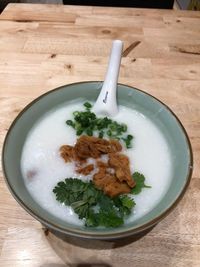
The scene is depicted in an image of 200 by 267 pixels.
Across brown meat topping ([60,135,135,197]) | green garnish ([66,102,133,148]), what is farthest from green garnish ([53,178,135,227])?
green garnish ([66,102,133,148])

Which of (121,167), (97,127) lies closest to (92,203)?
(121,167)

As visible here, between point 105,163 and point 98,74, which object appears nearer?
point 105,163

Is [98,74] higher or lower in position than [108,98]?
lower

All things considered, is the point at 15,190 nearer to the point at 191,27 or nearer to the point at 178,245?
the point at 178,245

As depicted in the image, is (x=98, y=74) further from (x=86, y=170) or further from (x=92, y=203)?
(x=92, y=203)

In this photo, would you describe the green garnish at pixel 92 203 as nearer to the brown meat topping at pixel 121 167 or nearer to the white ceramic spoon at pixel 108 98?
the brown meat topping at pixel 121 167

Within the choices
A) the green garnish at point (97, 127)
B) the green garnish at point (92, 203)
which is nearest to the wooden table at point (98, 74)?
the green garnish at point (92, 203)

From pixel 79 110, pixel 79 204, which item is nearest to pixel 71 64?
pixel 79 110

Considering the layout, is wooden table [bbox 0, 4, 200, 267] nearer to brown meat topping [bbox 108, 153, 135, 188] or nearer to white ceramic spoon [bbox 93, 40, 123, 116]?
brown meat topping [bbox 108, 153, 135, 188]
